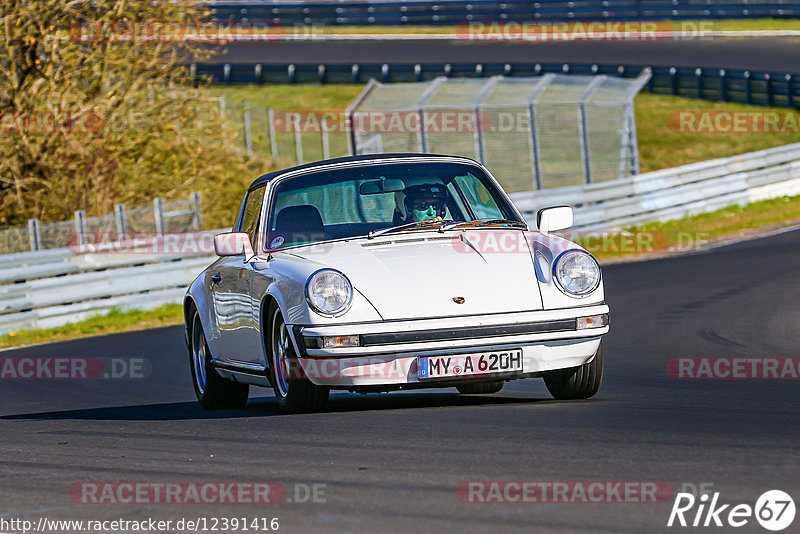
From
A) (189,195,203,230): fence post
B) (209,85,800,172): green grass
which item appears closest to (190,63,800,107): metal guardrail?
(209,85,800,172): green grass

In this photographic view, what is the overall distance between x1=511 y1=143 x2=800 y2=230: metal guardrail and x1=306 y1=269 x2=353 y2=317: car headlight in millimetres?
14214

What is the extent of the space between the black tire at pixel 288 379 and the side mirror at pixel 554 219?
1754 millimetres

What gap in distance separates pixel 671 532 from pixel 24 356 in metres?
11.0

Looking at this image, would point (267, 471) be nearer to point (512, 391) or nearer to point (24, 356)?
point (512, 391)

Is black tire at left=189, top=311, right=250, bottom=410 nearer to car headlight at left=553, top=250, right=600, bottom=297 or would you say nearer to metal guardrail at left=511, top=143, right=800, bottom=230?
car headlight at left=553, top=250, right=600, bottom=297

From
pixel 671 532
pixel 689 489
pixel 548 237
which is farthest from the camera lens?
pixel 548 237

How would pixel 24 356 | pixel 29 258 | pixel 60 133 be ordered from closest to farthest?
pixel 24 356 → pixel 29 258 → pixel 60 133

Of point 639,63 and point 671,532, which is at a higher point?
point 671,532

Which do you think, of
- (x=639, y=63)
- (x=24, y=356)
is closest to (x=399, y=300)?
(x=24, y=356)

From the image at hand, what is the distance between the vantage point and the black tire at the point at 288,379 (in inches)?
296

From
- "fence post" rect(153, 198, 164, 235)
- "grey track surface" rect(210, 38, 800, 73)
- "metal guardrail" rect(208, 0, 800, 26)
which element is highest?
"fence post" rect(153, 198, 164, 235)

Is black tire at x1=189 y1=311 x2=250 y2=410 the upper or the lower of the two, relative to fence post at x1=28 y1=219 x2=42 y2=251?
upper

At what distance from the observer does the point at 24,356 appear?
14.3 meters

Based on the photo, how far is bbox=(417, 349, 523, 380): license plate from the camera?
7277mm
